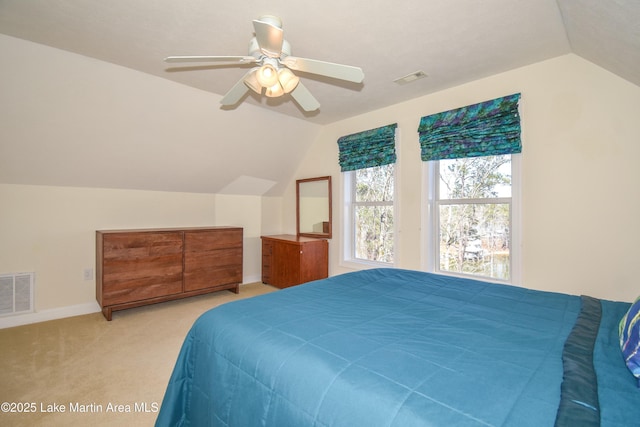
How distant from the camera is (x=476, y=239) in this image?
2.98 m

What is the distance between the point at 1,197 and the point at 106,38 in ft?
6.94

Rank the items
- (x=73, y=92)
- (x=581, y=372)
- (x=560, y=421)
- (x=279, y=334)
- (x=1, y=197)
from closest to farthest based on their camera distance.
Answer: (x=560, y=421) < (x=581, y=372) < (x=279, y=334) < (x=73, y=92) < (x=1, y=197)

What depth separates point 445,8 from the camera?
5.97 feet

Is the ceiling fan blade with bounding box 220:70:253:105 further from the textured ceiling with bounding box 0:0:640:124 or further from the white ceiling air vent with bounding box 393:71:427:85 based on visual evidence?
the white ceiling air vent with bounding box 393:71:427:85

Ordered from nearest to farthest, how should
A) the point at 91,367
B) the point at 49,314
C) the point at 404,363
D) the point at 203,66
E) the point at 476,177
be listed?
1. the point at 404,363
2. the point at 91,367
3. the point at 203,66
4. the point at 476,177
5. the point at 49,314

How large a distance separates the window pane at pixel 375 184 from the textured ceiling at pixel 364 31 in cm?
129

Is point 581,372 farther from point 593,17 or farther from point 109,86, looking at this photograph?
point 109,86

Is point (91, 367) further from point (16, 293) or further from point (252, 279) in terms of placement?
point (252, 279)

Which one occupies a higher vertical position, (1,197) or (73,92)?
(73,92)

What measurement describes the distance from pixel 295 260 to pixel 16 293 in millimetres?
2943

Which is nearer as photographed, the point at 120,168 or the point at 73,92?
the point at 73,92

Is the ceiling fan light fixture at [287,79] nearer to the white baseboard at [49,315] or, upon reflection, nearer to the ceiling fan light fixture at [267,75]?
the ceiling fan light fixture at [267,75]

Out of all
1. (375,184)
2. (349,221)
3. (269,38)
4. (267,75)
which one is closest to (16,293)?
(267,75)

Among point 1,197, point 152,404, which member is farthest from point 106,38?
point 152,404
